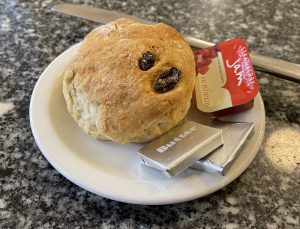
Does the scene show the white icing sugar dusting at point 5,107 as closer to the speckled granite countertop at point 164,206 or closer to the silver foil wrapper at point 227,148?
the speckled granite countertop at point 164,206

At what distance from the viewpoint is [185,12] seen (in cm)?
104

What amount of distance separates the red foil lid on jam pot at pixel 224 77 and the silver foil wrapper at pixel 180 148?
8cm

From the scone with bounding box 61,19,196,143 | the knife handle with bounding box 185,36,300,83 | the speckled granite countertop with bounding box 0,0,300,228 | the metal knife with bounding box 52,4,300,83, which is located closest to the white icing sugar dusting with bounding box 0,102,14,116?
the speckled granite countertop with bounding box 0,0,300,228

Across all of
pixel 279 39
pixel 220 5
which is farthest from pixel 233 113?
pixel 220 5

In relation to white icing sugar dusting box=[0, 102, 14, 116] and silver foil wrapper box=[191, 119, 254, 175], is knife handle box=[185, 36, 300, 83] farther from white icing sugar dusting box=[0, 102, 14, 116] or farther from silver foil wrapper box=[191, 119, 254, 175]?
white icing sugar dusting box=[0, 102, 14, 116]

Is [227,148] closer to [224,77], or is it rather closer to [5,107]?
[224,77]

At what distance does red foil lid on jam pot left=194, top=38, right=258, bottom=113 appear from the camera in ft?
2.17

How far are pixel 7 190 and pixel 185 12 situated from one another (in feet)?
2.09

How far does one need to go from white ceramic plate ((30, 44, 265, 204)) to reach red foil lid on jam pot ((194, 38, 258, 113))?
30 millimetres

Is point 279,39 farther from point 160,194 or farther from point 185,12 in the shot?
point 160,194

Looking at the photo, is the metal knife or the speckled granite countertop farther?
the metal knife

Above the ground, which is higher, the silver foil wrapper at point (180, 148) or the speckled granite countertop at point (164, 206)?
the silver foil wrapper at point (180, 148)

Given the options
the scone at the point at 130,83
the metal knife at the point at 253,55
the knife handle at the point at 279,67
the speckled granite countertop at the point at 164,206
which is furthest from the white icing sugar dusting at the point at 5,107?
the knife handle at the point at 279,67

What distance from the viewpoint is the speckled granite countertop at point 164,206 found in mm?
580
